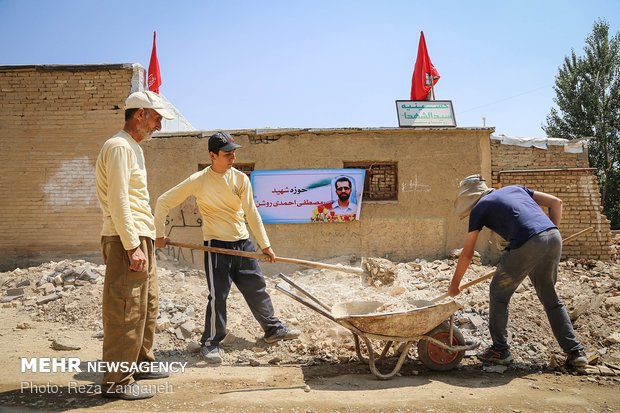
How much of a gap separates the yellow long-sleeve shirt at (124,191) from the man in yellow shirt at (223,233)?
989mm

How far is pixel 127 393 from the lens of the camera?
127 inches

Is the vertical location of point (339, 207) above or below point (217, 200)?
below

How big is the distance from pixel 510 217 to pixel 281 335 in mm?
2438

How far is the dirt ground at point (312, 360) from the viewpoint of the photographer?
10.8ft

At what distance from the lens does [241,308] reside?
Answer: 6.04m

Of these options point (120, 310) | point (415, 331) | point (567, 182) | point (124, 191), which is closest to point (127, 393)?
point (120, 310)

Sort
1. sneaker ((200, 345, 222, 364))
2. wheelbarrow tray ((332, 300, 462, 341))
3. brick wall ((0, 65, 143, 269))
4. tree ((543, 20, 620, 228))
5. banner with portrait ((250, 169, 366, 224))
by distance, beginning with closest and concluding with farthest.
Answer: wheelbarrow tray ((332, 300, 462, 341)) → sneaker ((200, 345, 222, 364)) → banner with portrait ((250, 169, 366, 224)) → brick wall ((0, 65, 143, 269)) → tree ((543, 20, 620, 228))

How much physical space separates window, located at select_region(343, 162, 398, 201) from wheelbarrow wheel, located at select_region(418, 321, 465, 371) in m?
5.25

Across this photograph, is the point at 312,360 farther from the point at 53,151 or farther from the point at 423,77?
the point at 423,77

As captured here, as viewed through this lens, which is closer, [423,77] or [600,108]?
[423,77]

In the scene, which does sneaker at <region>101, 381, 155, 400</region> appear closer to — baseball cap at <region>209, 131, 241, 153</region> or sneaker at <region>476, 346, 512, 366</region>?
baseball cap at <region>209, 131, 241, 153</region>

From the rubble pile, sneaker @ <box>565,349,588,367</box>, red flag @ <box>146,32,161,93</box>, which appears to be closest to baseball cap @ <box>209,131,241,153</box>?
the rubble pile

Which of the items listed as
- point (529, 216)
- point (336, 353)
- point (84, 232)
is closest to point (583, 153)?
point (529, 216)

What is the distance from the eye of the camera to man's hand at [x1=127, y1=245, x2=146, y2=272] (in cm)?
314
